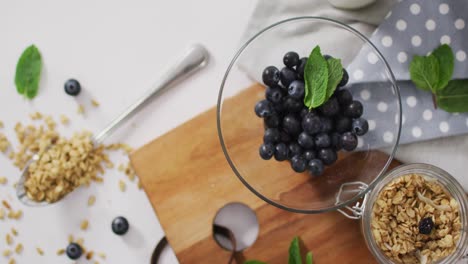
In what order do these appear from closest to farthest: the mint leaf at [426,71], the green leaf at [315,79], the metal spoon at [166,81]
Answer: the green leaf at [315,79], the mint leaf at [426,71], the metal spoon at [166,81]

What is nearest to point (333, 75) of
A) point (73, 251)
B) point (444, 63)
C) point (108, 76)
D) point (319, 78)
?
point (319, 78)

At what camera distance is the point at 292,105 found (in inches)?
36.7

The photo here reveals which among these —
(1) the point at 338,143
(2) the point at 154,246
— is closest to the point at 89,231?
(2) the point at 154,246

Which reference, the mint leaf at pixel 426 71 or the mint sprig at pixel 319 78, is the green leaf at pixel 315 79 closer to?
the mint sprig at pixel 319 78

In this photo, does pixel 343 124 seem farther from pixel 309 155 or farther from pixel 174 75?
pixel 174 75

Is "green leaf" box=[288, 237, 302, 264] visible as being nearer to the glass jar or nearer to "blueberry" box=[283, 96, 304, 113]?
the glass jar

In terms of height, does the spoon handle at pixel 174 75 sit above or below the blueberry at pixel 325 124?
→ above

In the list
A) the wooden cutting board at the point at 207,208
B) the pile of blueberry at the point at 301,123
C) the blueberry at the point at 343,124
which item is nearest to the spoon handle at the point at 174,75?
the wooden cutting board at the point at 207,208

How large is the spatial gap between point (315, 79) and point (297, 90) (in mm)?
36

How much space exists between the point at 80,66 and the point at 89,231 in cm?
37

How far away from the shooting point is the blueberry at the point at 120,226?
3.91 ft

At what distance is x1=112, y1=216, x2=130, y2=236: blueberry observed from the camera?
3.91 feet

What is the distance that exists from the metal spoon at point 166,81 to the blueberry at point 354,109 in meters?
0.36

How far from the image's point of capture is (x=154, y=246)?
3.96ft
